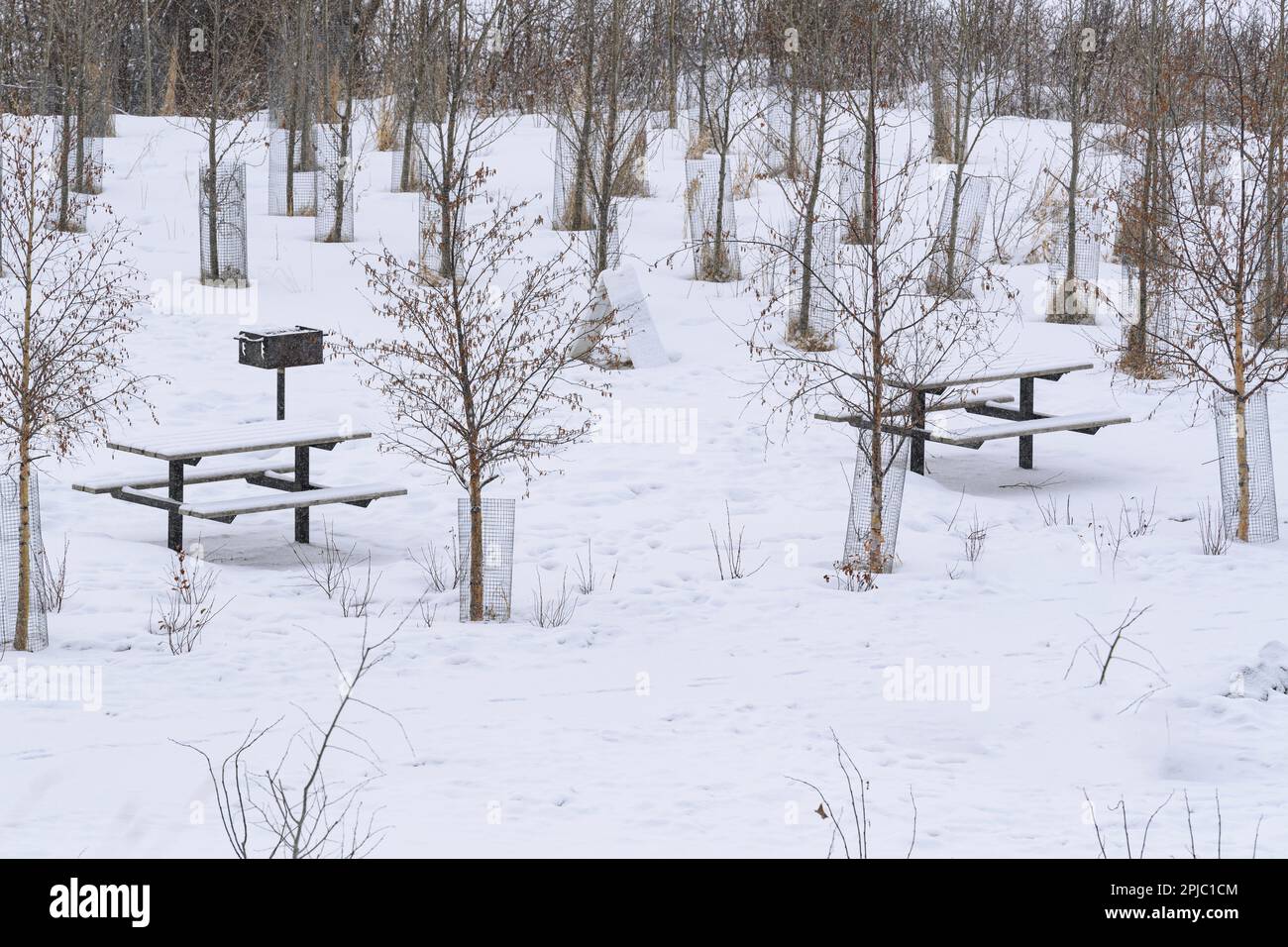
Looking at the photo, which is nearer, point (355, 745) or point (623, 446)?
point (355, 745)

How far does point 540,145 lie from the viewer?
21938mm

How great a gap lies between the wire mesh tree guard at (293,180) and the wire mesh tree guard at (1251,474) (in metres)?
10.9

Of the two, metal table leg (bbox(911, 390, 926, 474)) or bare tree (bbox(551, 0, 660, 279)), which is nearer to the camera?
metal table leg (bbox(911, 390, 926, 474))

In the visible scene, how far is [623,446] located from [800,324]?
358 cm

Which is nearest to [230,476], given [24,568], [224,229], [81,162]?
[24,568]

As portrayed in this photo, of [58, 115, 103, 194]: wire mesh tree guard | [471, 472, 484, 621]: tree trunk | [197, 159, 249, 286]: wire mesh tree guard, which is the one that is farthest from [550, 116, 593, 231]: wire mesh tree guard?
[471, 472, 484, 621]: tree trunk

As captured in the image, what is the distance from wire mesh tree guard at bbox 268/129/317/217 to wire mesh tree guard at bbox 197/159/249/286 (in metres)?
2.04

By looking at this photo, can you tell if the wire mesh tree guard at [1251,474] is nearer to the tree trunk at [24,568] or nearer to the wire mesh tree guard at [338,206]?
the tree trunk at [24,568]

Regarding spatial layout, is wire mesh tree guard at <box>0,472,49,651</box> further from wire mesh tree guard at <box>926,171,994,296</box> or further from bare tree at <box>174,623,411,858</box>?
wire mesh tree guard at <box>926,171,994,296</box>

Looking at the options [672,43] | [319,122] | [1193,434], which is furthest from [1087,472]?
[672,43]

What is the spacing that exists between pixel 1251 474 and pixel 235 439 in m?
6.60

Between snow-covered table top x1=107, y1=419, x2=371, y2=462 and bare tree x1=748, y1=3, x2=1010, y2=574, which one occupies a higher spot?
bare tree x1=748, y1=3, x2=1010, y2=574

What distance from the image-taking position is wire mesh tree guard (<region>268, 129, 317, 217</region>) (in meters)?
18.5

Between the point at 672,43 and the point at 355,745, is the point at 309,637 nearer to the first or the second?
the point at 355,745
